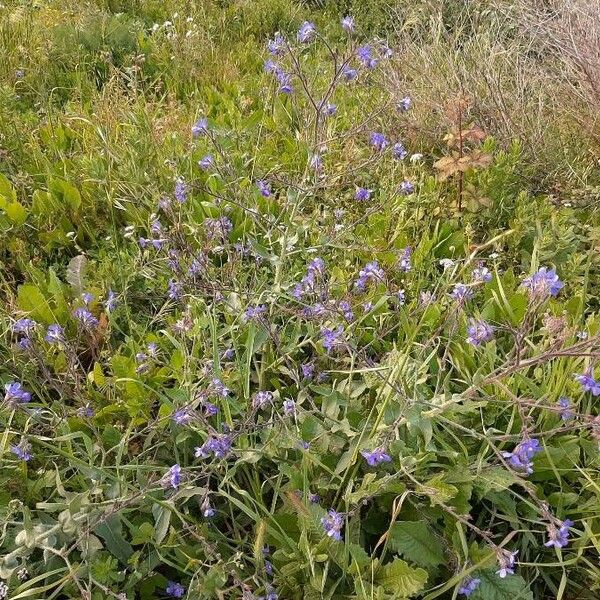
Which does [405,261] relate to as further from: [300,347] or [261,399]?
[261,399]

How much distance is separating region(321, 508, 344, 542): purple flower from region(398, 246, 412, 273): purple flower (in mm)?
863

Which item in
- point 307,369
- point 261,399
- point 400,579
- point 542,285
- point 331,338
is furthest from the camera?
point 307,369

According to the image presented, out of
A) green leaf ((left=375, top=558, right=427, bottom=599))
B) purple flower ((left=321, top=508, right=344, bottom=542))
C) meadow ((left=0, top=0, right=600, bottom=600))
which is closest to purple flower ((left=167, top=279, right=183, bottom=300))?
meadow ((left=0, top=0, right=600, bottom=600))

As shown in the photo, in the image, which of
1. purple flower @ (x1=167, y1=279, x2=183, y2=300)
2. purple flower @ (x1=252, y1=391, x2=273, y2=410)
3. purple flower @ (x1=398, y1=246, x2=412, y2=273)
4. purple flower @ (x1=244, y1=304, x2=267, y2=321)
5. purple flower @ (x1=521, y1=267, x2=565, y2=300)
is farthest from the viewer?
purple flower @ (x1=398, y1=246, x2=412, y2=273)

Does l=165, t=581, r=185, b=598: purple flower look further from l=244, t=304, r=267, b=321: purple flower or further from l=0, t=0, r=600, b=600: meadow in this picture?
l=244, t=304, r=267, b=321: purple flower

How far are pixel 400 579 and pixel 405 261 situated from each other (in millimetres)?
935

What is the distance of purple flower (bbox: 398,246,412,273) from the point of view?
1.94 metres

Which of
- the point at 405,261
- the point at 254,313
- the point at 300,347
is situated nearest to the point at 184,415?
the point at 254,313

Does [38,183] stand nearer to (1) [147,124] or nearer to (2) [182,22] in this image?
(1) [147,124]

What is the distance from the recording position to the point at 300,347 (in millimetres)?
1739

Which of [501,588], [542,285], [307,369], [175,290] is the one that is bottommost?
[501,588]

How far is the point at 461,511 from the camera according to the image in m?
1.42

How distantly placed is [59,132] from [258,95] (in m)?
1.08

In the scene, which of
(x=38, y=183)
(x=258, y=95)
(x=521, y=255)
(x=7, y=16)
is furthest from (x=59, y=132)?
(x=521, y=255)
